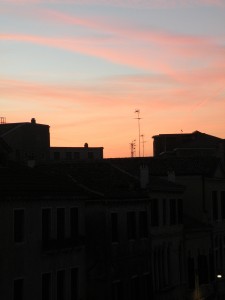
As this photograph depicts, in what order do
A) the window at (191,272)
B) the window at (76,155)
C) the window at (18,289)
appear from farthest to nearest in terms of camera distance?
the window at (76,155), the window at (191,272), the window at (18,289)

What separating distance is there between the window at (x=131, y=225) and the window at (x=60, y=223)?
6416 millimetres

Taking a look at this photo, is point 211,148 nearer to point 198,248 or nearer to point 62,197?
point 198,248

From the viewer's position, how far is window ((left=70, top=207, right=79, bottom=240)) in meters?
35.5

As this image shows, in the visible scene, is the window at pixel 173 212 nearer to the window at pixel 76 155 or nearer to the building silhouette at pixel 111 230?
the building silhouette at pixel 111 230

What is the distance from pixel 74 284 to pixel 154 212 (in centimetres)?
989

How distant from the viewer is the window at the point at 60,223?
112ft

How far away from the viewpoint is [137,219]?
41250 mm

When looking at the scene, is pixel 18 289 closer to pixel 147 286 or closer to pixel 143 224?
pixel 147 286

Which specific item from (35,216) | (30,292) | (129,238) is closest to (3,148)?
(35,216)

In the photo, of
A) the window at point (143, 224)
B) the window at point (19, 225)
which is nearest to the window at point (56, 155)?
the window at point (143, 224)

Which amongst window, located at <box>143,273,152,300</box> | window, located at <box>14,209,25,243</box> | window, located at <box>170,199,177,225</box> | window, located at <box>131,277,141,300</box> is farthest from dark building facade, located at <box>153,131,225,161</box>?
window, located at <box>14,209,25,243</box>

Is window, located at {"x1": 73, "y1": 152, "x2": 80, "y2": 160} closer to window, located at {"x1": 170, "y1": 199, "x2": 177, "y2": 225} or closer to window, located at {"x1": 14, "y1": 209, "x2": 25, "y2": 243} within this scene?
window, located at {"x1": 170, "y1": 199, "x2": 177, "y2": 225}

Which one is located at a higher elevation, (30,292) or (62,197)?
(62,197)

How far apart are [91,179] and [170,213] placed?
740 centimetres
